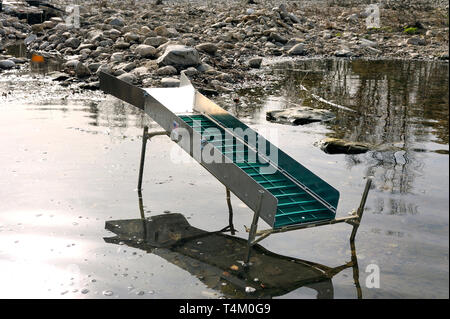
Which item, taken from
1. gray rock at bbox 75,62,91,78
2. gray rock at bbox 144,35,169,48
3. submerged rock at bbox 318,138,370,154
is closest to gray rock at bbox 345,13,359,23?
gray rock at bbox 144,35,169,48

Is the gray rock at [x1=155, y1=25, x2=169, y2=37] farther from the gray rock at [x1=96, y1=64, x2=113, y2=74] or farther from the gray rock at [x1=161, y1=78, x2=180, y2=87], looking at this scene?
the gray rock at [x1=161, y1=78, x2=180, y2=87]

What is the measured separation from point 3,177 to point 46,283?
12.3ft

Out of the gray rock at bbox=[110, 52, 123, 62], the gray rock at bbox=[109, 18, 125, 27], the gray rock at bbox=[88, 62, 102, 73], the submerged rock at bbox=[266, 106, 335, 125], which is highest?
the gray rock at bbox=[109, 18, 125, 27]

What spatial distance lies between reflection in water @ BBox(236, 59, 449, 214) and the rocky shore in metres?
1.59

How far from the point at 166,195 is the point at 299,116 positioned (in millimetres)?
5719

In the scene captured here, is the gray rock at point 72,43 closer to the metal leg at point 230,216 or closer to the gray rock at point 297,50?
the gray rock at point 297,50

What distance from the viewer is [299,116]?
13.5 metres

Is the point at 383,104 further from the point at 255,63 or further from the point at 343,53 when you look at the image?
the point at 343,53

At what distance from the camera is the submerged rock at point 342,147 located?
11031 mm

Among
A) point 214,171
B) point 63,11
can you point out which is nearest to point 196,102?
point 214,171

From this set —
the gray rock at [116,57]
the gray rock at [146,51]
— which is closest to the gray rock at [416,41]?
the gray rock at [146,51]

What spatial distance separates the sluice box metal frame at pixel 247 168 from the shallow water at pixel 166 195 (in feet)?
1.88

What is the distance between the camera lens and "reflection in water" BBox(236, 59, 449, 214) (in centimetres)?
1012
